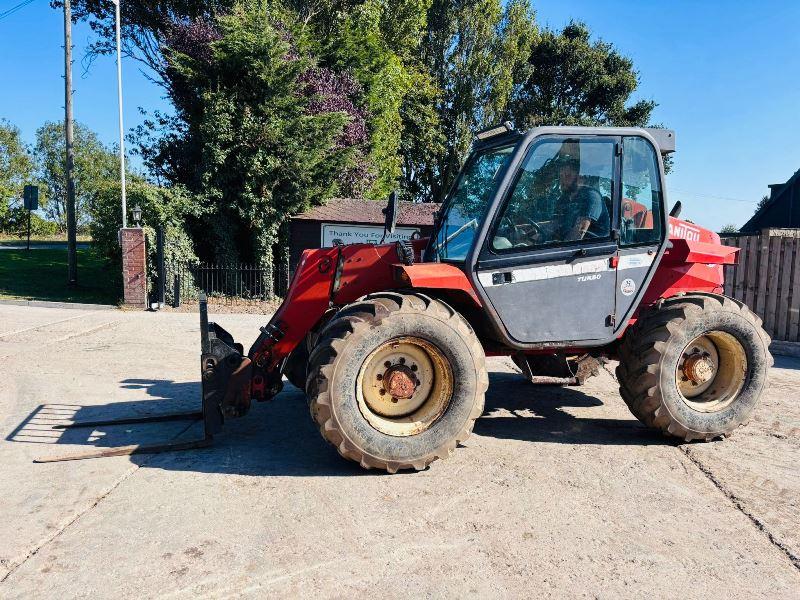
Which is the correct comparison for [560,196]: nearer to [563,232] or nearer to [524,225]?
[563,232]

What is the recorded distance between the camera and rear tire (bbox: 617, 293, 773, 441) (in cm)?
480

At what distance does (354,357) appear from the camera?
4.15 meters

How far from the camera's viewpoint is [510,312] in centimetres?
467

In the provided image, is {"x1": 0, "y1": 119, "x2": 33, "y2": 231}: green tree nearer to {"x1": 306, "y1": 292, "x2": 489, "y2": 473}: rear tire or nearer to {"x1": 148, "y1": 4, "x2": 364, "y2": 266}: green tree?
{"x1": 148, "y1": 4, "x2": 364, "y2": 266}: green tree

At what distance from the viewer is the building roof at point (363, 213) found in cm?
1720

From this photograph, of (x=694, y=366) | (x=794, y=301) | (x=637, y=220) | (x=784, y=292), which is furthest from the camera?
(x=784, y=292)

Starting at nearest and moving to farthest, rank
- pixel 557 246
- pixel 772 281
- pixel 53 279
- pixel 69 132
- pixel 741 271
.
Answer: pixel 557 246 < pixel 772 281 < pixel 741 271 < pixel 69 132 < pixel 53 279

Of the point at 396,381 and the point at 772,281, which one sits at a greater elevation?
the point at 772,281

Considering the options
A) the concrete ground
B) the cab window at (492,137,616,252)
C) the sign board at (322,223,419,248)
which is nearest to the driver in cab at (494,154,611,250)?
the cab window at (492,137,616,252)

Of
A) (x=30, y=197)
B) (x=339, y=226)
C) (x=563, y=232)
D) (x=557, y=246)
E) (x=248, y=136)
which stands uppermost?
(x=248, y=136)

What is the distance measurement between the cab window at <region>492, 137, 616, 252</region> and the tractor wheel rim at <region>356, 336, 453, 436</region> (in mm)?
Answer: 991

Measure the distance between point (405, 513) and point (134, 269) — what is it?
13097 mm

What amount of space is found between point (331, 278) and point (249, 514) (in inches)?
78.8

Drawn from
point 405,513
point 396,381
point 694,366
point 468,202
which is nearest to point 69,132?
point 468,202
